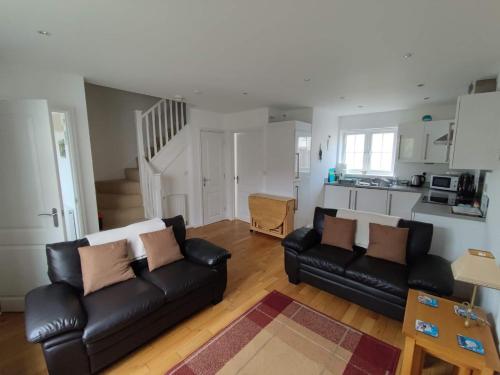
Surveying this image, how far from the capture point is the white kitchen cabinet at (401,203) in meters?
4.08

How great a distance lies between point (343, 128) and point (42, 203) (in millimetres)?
5684

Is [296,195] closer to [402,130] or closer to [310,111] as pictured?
[310,111]

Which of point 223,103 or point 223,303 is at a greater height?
point 223,103

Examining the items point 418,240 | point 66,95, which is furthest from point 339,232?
point 66,95

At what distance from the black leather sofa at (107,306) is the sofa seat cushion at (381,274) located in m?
1.36

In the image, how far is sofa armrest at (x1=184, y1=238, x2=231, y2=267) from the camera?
2285 millimetres

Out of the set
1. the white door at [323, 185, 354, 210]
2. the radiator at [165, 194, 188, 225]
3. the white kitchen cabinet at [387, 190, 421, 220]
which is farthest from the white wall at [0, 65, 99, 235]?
the white kitchen cabinet at [387, 190, 421, 220]

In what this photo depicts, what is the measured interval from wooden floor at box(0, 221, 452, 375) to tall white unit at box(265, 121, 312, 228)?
4.73 feet

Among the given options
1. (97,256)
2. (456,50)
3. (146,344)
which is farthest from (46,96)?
(456,50)

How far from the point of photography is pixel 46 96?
2.54 metres

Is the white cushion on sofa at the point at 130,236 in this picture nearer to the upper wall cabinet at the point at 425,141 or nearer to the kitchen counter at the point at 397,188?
the kitchen counter at the point at 397,188

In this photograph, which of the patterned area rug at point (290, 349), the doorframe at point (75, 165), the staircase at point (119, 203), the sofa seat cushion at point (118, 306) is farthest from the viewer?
the staircase at point (119, 203)

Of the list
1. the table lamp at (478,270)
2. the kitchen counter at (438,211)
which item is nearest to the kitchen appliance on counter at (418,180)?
the kitchen counter at (438,211)

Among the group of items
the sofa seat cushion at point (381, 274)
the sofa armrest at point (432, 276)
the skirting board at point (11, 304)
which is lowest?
the skirting board at point (11, 304)
